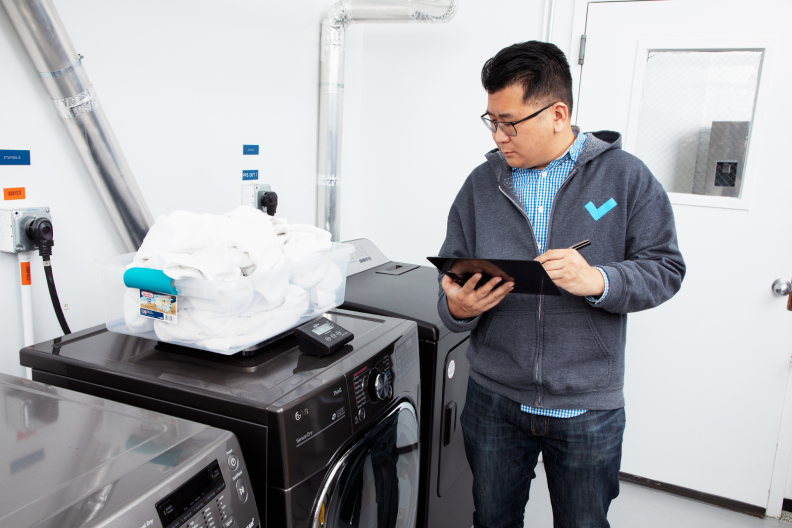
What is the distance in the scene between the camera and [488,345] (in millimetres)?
1371

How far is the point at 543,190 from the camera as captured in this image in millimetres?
1333

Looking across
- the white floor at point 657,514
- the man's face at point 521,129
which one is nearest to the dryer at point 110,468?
the man's face at point 521,129

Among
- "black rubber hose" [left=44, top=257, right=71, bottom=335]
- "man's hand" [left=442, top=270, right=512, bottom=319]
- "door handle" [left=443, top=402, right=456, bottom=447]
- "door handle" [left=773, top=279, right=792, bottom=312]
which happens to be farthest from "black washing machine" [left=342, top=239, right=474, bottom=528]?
"door handle" [left=773, top=279, right=792, bottom=312]

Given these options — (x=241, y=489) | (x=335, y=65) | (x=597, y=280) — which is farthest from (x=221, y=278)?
(x=335, y=65)

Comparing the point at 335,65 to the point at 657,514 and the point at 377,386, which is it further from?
the point at 657,514

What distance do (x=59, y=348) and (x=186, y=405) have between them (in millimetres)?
365

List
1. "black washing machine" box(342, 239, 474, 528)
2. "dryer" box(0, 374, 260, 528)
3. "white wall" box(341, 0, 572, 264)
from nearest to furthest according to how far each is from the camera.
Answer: "dryer" box(0, 374, 260, 528)
"black washing machine" box(342, 239, 474, 528)
"white wall" box(341, 0, 572, 264)

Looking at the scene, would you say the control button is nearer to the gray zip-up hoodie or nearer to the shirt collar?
the gray zip-up hoodie

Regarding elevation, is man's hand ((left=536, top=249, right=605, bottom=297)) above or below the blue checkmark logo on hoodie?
below

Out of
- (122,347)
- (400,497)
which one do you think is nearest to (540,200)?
(400,497)

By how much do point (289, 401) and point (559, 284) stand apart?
1.94 ft

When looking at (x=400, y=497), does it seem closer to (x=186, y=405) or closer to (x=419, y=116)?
(x=186, y=405)

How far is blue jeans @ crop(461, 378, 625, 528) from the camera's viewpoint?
127cm

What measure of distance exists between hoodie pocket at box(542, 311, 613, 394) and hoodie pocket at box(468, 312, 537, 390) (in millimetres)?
41
